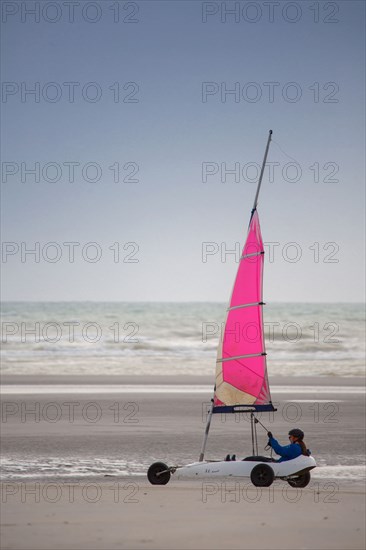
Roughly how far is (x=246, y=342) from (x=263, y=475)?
2156 millimetres

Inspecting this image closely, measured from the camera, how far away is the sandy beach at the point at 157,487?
11969 mm

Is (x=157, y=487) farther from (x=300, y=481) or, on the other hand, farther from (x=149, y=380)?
(x=149, y=380)

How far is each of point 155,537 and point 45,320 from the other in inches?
3783

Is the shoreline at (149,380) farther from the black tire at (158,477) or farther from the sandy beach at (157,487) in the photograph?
the black tire at (158,477)

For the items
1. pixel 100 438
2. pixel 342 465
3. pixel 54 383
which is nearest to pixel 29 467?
pixel 100 438

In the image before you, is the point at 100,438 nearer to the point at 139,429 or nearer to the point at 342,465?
the point at 139,429

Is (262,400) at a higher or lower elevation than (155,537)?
higher

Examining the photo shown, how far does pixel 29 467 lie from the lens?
675 inches

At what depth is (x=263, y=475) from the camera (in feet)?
44.5

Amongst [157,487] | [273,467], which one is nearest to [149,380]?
[157,487]

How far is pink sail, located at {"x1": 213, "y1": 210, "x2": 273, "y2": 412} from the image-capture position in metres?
14.4

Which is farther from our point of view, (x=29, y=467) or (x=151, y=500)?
(x=29, y=467)

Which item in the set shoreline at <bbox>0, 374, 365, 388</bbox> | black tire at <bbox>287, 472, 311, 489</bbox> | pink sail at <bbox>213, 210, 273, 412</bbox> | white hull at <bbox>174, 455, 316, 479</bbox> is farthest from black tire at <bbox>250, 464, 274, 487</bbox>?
shoreline at <bbox>0, 374, 365, 388</bbox>

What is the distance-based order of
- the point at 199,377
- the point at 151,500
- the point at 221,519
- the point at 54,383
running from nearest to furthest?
the point at 221,519 → the point at 151,500 → the point at 54,383 → the point at 199,377
